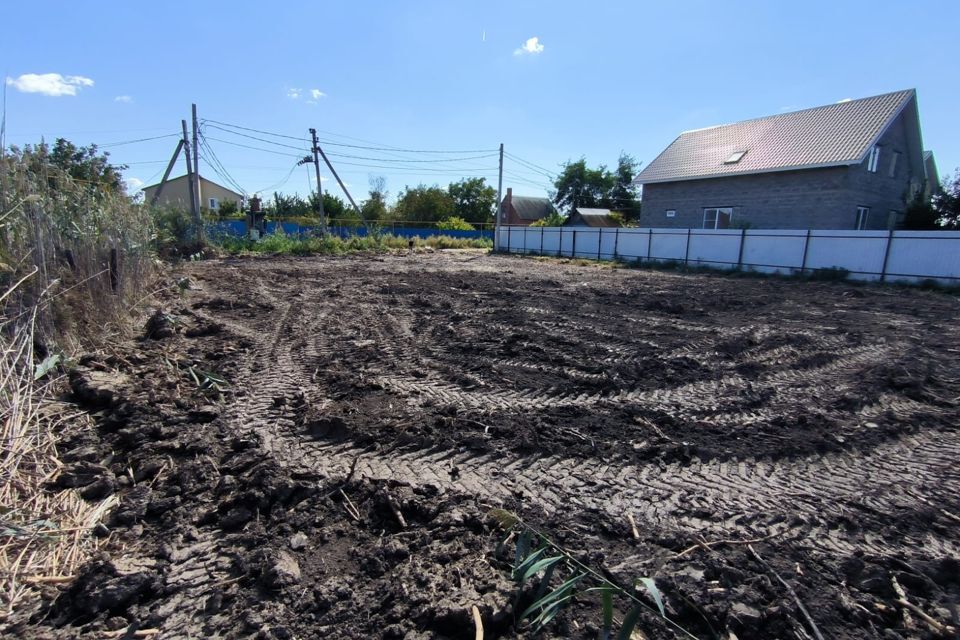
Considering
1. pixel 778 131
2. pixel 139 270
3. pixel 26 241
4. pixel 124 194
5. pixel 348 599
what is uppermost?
pixel 778 131

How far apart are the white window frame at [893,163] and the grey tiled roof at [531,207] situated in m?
37.8

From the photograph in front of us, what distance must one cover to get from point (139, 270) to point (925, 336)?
39.0 ft

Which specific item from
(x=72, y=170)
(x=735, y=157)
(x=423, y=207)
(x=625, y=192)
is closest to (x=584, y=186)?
(x=625, y=192)

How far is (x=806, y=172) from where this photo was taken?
1898cm

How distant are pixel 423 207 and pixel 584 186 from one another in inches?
720

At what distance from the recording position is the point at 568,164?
167ft

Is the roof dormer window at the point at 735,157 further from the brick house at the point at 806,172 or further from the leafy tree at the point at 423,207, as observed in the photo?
the leafy tree at the point at 423,207

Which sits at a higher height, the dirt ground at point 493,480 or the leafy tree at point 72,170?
the leafy tree at point 72,170

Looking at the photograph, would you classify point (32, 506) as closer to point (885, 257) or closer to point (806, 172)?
point (885, 257)

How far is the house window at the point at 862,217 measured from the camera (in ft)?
62.3

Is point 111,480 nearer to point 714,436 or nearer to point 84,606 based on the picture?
point 84,606

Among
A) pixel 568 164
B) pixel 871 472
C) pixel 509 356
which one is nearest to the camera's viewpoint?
pixel 871 472

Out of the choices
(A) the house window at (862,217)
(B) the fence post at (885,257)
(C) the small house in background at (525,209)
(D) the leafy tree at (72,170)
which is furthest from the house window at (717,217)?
(C) the small house in background at (525,209)

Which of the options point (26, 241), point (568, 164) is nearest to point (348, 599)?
point (26, 241)
